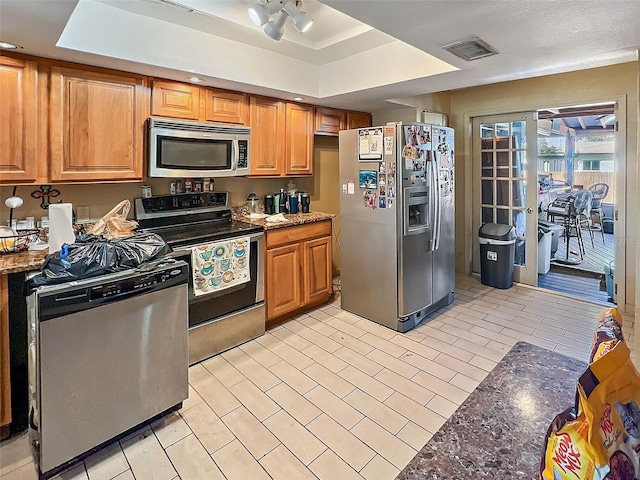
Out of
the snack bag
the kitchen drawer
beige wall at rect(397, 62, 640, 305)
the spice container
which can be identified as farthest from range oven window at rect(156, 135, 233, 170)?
the snack bag

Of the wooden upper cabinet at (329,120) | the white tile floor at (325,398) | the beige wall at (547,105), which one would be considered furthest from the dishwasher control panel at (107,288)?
the beige wall at (547,105)

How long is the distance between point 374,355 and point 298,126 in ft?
7.86

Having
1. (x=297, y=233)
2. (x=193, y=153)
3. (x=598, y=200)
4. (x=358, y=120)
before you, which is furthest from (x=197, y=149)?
(x=598, y=200)

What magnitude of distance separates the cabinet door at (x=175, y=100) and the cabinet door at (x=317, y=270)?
61.2 inches

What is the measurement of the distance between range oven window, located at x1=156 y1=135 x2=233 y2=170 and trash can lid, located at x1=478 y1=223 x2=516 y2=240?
3212mm

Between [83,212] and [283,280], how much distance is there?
1.70 meters

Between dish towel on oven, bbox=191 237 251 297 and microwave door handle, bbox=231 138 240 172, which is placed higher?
microwave door handle, bbox=231 138 240 172

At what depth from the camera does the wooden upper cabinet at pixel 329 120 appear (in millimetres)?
4137

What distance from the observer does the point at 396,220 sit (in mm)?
3295

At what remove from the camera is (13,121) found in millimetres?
2232

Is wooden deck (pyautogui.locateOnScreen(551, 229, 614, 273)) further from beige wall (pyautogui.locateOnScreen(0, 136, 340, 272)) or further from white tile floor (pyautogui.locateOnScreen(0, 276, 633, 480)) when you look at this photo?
beige wall (pyautogui.locateOnScreen(0, 136, 340, 272))

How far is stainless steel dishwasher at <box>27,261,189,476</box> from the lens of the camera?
1763 millimetres

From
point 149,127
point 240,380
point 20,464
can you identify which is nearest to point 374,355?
point 240,380

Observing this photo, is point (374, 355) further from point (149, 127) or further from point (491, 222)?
point (491, 222)
